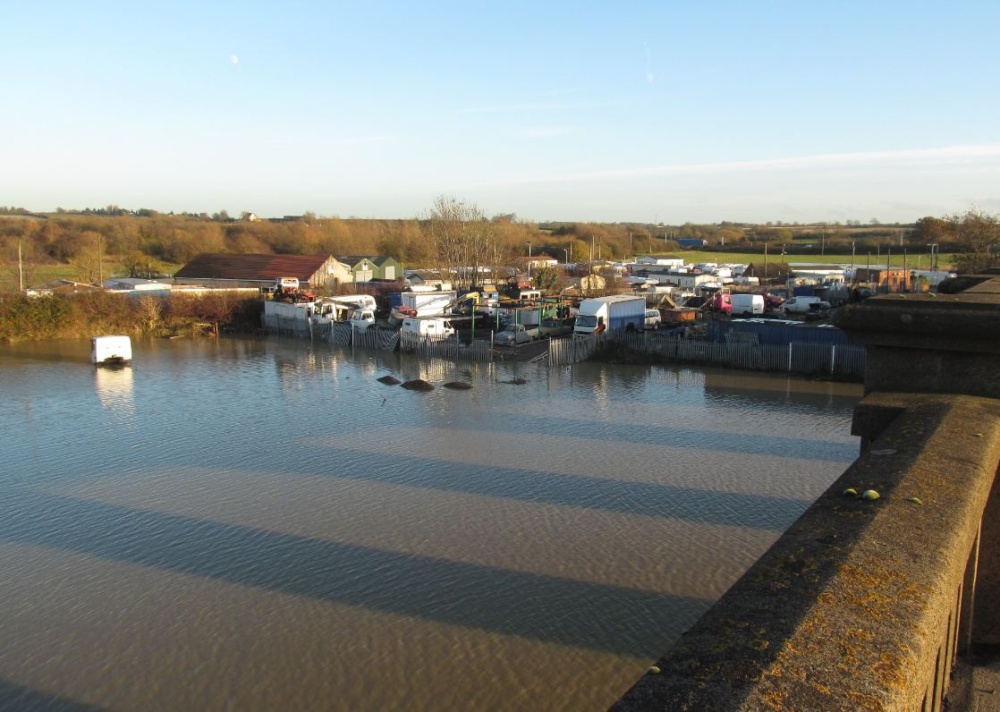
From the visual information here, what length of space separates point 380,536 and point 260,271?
4068cm

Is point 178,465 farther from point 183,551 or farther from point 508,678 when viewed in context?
point 508,678

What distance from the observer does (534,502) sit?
44.7 feet

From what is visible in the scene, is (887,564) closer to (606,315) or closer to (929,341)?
(929,341)

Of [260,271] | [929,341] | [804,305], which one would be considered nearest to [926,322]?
[929,341]

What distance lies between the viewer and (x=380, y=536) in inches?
479

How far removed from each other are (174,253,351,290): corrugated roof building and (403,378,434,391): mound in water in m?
24.0

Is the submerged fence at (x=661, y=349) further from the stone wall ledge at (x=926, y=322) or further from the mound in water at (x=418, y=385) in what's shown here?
the stone wall ledge at (x=926, y=322)

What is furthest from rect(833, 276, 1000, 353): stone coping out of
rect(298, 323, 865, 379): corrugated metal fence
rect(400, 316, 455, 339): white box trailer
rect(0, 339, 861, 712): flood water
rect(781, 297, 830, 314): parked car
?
rect(781, 297, 830, 314): parked car

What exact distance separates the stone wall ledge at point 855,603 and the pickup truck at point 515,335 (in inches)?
1082

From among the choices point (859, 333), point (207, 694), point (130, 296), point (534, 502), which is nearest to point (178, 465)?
point (534, 502)

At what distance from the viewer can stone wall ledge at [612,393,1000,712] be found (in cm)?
236

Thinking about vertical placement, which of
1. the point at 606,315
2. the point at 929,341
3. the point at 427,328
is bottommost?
the point at 427,328

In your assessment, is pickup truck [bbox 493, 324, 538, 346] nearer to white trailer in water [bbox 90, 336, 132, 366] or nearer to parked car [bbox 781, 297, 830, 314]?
parked car [bbox 781, 297, 830, 314]

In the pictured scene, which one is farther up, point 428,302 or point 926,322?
point 926,322
